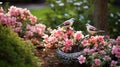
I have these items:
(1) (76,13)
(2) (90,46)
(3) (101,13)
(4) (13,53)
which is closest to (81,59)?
(2) (90,46)

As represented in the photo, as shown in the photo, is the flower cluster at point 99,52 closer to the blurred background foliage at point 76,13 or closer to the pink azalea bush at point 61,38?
the pink azalea bush at point 61,38

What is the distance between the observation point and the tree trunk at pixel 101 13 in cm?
744

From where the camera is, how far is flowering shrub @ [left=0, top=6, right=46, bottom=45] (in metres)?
6.67

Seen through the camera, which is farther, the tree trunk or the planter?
the tree trunk

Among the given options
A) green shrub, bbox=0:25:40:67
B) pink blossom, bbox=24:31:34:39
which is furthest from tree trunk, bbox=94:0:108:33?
green shrub, bbox=0:25:40:67

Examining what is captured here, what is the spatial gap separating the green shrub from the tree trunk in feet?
9.02

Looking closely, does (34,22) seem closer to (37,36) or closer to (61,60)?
(37,36)

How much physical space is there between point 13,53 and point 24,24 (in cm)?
236

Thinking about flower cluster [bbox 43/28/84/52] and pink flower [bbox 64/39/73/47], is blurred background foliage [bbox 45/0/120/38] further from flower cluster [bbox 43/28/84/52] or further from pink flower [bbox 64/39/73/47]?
pink flower [bbox 64/39/73/47]

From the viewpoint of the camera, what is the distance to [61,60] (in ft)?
19.3

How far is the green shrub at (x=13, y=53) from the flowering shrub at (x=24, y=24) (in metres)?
1.57

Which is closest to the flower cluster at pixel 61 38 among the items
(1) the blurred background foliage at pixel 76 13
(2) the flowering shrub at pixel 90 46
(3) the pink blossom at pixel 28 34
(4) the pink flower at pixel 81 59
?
(2) the flowering shrub at pixel 90 46

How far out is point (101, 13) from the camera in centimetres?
757

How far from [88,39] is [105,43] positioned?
0.27 meters
